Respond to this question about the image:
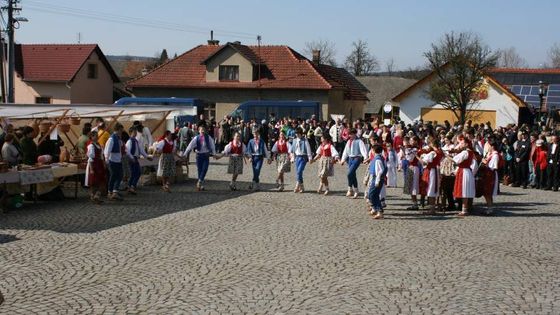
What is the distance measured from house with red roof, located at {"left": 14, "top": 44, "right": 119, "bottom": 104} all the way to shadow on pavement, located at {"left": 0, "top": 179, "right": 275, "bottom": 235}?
34.4 m

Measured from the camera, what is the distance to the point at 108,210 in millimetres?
16406

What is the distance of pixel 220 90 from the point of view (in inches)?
2103

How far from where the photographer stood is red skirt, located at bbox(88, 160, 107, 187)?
1708 cm

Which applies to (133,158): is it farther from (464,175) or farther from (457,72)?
(457,72)

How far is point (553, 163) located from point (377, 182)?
902 centimetres

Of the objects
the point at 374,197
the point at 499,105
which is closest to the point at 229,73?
the point at 499,105

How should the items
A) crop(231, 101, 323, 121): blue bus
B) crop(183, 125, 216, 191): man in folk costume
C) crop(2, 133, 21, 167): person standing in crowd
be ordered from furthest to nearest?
crop(231, 101, 323, 121): blue bus
crop(183, 125, 216, 191): man in folk costume
crop(2, 133, 21, 167): person standing in crowd

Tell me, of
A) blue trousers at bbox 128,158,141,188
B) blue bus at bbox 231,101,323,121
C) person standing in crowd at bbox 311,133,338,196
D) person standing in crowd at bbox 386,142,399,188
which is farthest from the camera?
blue bus at bbox 231,101,323,121

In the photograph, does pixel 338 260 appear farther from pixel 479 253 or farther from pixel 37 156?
pixel 37 156

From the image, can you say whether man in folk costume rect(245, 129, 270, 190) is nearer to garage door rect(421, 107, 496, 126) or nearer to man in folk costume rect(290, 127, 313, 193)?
man in folk costume rect(290, 127, 313, 193)

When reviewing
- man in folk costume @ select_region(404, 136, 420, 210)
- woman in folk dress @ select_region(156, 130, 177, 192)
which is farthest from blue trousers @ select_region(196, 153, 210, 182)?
man in folk costume @ select_region(404, 136, 420, 210)

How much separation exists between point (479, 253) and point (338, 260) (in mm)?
2379

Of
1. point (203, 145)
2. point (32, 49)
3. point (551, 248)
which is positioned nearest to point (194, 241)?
point (551, 248)

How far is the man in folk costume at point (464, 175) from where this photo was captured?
16484 mm
